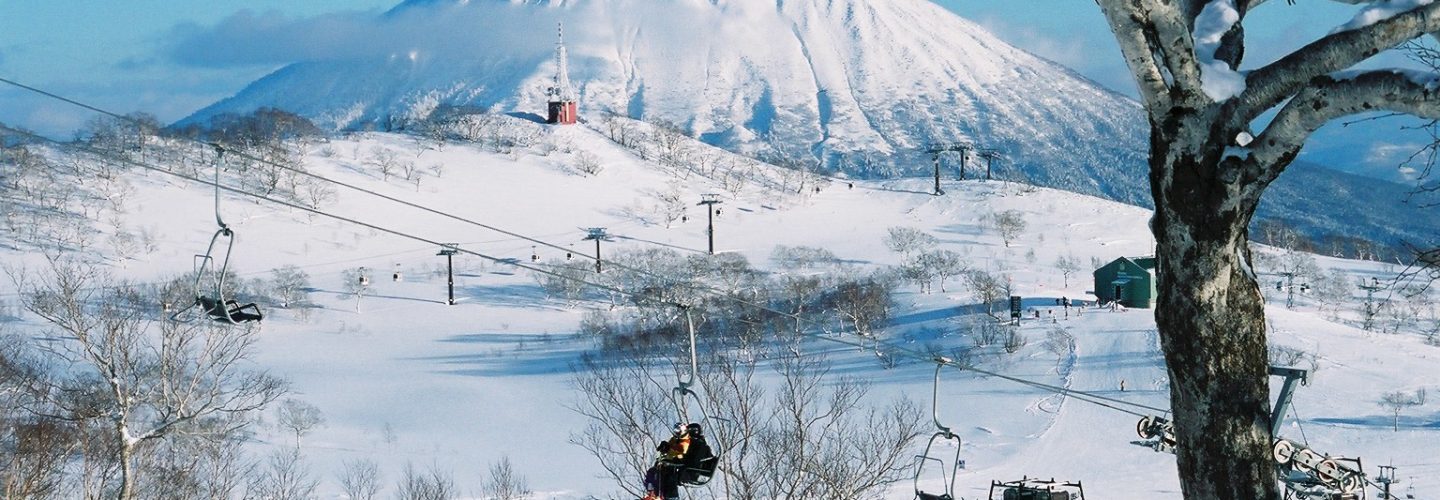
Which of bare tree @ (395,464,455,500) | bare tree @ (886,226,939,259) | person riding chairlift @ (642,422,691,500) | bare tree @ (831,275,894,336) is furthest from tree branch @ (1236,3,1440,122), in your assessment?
bare tree @ (886,226,939,259)


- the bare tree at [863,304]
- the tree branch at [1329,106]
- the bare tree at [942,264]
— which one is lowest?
the bare tree at [863,304]

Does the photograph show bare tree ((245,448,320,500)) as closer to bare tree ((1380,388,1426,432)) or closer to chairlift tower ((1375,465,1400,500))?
chairlift tower ((1375,465,1400,500))

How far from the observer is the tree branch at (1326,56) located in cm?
404

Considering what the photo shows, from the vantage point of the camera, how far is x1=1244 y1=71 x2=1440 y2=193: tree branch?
4012 millimetres

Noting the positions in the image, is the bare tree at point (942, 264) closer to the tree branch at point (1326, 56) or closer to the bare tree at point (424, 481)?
the bare tree at point (424, 481)

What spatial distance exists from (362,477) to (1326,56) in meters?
32.7

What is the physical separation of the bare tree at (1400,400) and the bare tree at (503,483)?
24925mm

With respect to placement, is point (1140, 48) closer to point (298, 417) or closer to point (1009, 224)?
point (298, 417)

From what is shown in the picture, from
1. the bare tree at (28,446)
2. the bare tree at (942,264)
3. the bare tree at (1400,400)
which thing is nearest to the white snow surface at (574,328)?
the bare tree at (1400,400)

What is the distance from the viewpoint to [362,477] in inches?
1351

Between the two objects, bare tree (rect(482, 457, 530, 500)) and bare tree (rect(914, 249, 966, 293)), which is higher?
bare tree (rect(914, 249, 966, 293))

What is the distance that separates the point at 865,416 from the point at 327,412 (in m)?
18.7

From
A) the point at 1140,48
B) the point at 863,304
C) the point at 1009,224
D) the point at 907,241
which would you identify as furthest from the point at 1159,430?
the point at 1009,224

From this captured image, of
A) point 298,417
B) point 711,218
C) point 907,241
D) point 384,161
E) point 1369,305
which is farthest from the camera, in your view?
point 384,161
